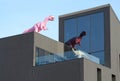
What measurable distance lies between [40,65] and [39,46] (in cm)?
219

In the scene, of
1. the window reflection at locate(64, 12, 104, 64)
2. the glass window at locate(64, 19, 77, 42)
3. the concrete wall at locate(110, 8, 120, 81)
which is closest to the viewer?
the concrete wall at locate(110, 8, 120, 81)

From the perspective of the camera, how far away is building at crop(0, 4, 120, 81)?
42438 millimetres

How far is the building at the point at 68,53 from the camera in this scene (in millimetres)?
42438

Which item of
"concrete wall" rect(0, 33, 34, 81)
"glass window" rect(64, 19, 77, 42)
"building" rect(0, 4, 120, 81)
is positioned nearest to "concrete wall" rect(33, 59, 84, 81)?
"building" rect(0, 4, 120, 81)

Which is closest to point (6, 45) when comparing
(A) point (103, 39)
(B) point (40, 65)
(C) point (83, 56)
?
(B) point (40, 65)

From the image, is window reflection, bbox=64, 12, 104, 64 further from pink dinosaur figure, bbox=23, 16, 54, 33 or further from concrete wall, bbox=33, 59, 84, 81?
concrete wall, bbox=33, 59, 84, 81

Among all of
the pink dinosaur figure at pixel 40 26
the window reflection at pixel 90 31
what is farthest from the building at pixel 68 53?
the pink dinosaur figure at pixel 40 26

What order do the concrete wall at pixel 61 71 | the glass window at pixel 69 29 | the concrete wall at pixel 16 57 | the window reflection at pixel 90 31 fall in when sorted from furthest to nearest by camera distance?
1. the glass window at pixel 69 29
2. the window reflection at pixel 90 31
3. the concrete wall at pixel 16 57
4. the concrete wall at pixel 61 71

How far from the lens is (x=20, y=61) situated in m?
44.9

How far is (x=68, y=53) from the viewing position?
44.1 metres

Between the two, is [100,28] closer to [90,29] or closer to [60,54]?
[90,29]

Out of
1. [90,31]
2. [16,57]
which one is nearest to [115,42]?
A: [90,31]

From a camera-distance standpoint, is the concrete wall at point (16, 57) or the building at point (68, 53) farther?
the concrete wall at point (16, 57)

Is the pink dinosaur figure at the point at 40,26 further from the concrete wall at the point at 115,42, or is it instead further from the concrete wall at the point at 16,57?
the concrete wall at the point at 115,42
